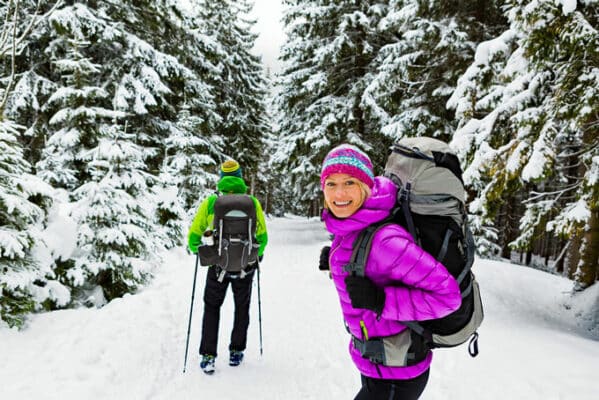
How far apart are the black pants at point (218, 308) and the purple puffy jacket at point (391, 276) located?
2.53 m

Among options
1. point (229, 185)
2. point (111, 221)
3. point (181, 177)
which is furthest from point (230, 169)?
point (181, 177)

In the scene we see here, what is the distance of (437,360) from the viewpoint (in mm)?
4512

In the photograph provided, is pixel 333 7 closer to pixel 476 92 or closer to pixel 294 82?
pixel 294 82

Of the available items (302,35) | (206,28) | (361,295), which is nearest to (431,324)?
(361,295)

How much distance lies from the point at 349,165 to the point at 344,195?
0.59 ft

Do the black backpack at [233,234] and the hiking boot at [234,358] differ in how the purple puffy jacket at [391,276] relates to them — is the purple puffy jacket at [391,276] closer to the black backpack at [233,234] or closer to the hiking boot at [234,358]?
the black backpack at [233,234]

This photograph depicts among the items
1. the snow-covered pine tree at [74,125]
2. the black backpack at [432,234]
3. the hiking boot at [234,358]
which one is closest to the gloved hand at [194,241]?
the hiking boot at [234,358]

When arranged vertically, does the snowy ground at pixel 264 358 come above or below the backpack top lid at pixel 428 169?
below

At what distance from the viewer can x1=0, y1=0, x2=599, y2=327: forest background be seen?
16.5 feet

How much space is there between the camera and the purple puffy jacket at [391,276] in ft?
5.81

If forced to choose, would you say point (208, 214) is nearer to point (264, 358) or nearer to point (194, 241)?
point (194, 241)

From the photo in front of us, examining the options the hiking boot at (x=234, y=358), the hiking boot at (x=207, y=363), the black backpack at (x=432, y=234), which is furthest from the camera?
the hiking boot at (x=234, y=358)

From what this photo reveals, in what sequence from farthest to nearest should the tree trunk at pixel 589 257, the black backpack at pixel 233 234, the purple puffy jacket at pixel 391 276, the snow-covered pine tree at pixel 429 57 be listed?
the snow-covered pine tree at pixel 429 57 → the tree trunk at pixel 589 257 → the black backpack at pixel 233 234 → the purple puffy jacket at pixel 391 276

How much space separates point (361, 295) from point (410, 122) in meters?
10.5
